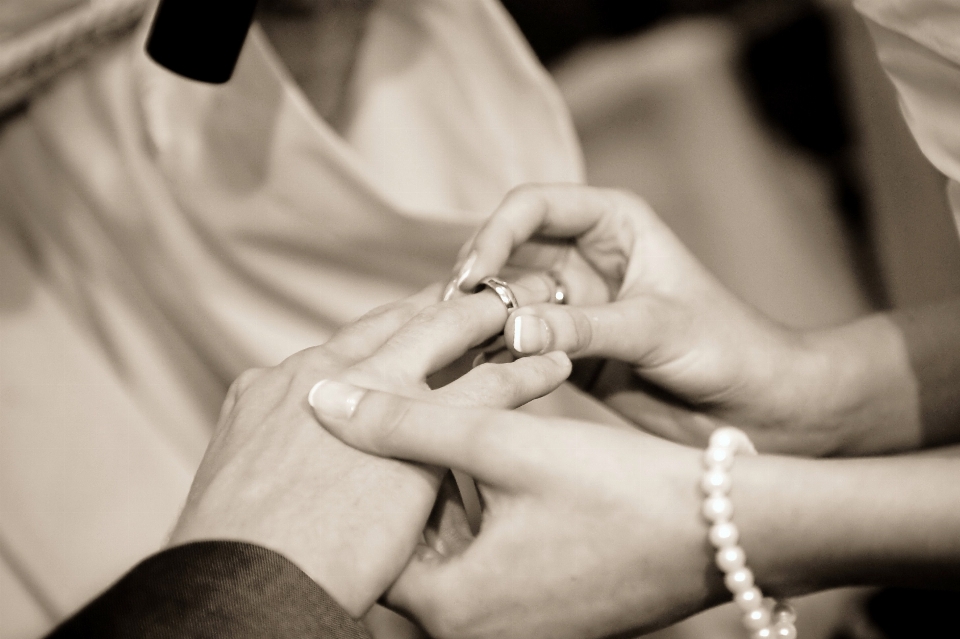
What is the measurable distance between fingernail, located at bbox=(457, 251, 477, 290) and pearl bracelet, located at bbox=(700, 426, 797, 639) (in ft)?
0.81

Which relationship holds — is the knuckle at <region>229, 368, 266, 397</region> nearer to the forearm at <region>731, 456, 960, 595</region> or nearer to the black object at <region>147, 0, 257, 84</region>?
the black object at <region>147, 0, 257, 84</region>

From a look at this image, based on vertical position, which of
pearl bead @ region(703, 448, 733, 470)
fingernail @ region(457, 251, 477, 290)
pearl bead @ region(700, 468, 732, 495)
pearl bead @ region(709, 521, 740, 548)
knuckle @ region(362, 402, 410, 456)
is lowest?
pearl bead @ region(709, 521, 740, 548)

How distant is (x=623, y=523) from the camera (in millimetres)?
478

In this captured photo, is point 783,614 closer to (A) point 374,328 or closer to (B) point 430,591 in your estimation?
(B) point 430,591

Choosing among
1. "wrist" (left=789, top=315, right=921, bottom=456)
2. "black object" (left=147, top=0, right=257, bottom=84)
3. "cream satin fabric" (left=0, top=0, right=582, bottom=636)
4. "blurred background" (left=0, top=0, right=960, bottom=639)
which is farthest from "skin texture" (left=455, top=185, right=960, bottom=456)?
"blurred background" (left=0, top=0, right=960, bottom=639)

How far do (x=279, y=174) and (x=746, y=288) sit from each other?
39.3 inches

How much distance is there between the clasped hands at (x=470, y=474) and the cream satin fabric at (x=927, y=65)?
0.83 feet

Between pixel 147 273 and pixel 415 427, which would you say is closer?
pixel 415 427

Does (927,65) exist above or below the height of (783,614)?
above

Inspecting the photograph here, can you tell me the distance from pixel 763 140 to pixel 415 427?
1.22 meters

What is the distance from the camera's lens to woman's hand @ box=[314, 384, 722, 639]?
1.56 ft

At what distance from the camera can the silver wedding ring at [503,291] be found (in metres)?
0.62

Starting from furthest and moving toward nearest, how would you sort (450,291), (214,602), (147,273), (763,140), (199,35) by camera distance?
(763,140) → (147,273) → (450,291) → (199,35) → (214,602)

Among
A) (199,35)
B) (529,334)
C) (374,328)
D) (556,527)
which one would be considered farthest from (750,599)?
(199,35)
